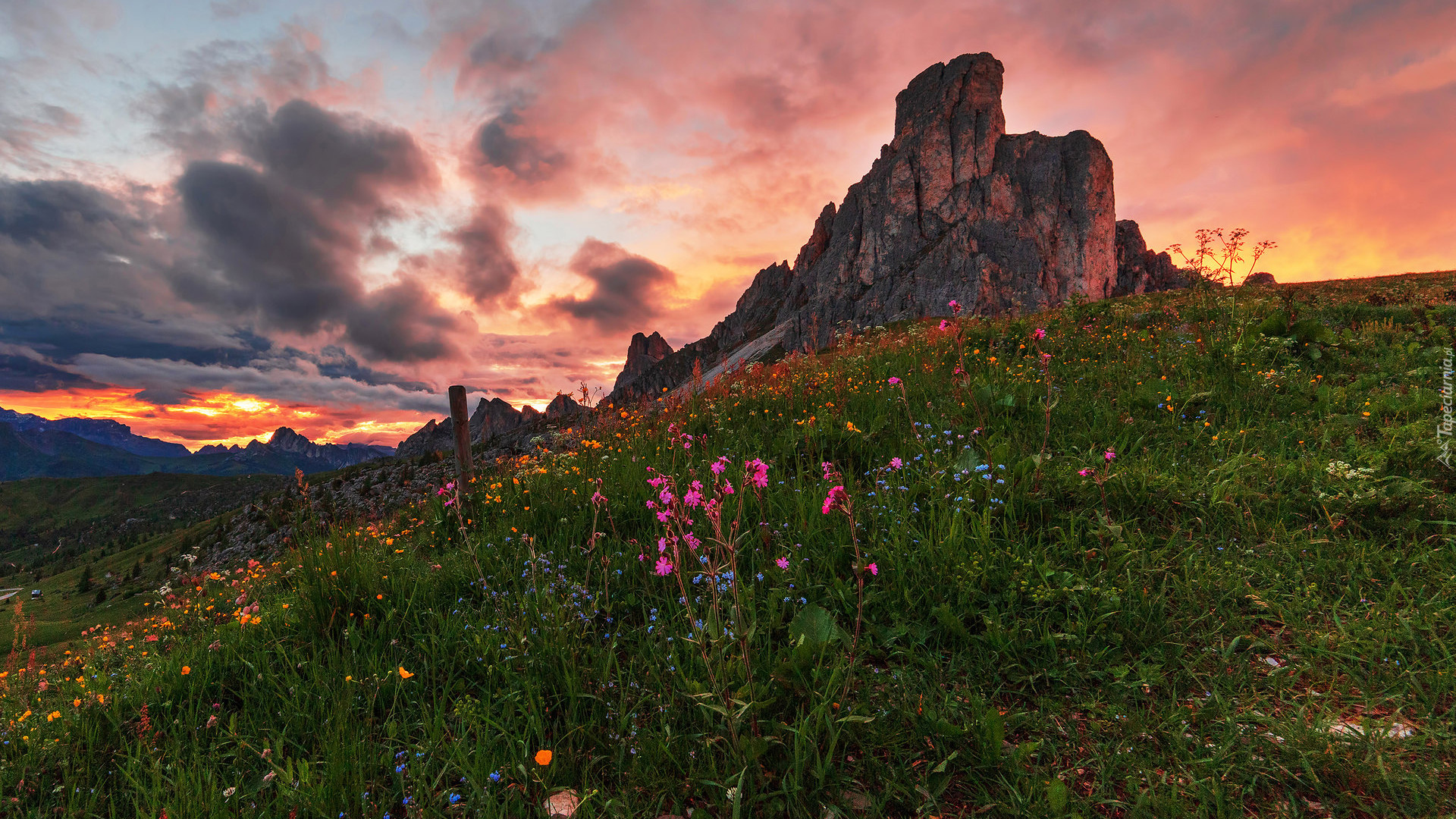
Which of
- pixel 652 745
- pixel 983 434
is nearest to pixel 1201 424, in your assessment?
pixel 983 434

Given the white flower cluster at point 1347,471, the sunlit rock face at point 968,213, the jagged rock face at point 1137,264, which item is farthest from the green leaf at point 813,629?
the jagged rock face at point 1137,264

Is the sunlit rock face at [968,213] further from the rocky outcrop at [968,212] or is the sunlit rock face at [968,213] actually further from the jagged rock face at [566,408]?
the jagged rock face at [566,408]

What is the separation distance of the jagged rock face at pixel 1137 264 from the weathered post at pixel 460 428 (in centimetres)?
16501

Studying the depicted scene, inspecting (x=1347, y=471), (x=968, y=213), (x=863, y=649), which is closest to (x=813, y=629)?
(x=863, y=649)

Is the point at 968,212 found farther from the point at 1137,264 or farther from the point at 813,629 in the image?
the point at 813,629

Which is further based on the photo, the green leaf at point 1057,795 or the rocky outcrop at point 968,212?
the rocky outcrop at point 968,212

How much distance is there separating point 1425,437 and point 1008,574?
13.7 ft

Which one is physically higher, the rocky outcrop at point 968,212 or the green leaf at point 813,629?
the rocky outcrop at point 968,212

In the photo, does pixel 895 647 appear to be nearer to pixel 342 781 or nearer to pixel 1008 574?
pixel 1008 574

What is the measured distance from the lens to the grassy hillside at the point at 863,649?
7.75ft

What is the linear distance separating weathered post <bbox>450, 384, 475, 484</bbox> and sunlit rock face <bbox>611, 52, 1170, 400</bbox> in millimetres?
107843

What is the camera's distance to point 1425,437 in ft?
14.6

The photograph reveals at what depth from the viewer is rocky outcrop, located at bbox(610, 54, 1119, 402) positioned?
406 feet

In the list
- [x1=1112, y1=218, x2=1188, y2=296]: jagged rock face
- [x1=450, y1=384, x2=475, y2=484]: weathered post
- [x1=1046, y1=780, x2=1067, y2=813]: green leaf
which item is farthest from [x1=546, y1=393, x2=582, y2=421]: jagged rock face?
[x1=1112, y1=218, x2=1188, y2=296]: jagged rock face
